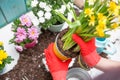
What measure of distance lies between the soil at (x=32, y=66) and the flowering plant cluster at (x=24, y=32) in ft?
0.23

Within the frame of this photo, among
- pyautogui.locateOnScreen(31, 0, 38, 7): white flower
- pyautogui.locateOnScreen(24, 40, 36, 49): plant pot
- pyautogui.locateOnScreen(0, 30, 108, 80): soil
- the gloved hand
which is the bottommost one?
the gloved hand

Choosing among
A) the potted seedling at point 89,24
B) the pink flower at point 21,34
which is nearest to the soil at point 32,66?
the pink flower at point 21,34

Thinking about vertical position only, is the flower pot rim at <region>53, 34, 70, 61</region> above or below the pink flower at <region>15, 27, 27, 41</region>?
below

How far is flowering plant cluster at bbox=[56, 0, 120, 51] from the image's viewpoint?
24.1 inches

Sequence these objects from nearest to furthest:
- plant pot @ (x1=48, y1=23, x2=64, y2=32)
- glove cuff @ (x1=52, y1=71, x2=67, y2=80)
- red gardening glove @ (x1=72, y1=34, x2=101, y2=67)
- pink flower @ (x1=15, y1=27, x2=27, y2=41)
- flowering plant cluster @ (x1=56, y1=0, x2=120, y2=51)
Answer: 1. flowering plant cluster @ (x1=56, y1=0, x2=120, y2=51)
2. red gardening glove @ (x1=72, y1=34, x2=101, y2=67)
3. glove cuff @ (x1=52, y1=71, x2=67, y2=80)
4. pink flower @ (x1=15, y1=27, x2=27, y2=41)
5. plant pot @ (x1=48, y1=23, x2=64, y2=32)

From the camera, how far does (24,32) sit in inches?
40.3

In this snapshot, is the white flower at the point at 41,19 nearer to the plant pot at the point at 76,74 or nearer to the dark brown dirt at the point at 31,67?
the dark brown dirt at the point at 31,67

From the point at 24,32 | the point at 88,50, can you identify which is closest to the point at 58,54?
the point at 88,50

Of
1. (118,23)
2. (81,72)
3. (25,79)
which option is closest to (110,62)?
(81,72)

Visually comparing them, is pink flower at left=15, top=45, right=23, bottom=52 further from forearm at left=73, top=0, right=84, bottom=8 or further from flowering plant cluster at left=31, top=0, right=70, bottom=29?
forearm at left=73, top=0, right=84, bottom=8

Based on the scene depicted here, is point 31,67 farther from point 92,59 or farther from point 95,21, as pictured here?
point 95,21

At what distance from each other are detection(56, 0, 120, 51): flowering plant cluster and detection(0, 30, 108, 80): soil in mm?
292

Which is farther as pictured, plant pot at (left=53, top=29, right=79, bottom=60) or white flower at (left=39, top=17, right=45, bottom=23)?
white flower at (left=39, top=17, right=45, bottom=23)

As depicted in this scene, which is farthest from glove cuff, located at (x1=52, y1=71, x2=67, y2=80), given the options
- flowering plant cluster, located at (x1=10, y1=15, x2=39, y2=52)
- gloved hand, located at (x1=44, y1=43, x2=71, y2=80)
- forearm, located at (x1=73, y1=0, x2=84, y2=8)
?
forearm, located at (x1=73, y1=0, x2=84, y2=8)
